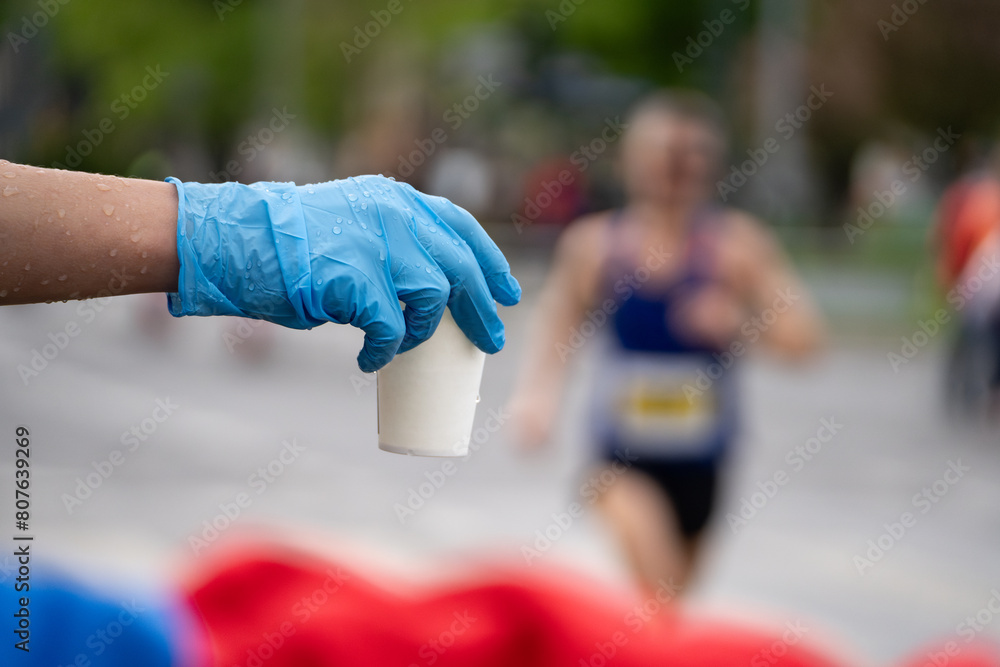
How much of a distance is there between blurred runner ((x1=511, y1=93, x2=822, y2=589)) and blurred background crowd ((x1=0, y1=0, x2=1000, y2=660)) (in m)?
0.31

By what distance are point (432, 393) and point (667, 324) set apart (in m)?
1.93

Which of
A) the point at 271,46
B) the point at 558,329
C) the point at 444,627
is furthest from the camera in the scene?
the point at 271,46

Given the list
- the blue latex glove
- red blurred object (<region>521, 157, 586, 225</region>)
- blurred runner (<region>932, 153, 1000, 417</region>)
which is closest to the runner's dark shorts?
the blue latex glove

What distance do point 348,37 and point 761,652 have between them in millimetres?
23171

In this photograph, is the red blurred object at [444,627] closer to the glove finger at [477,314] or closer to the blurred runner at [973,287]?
the glove finger at [477,314]

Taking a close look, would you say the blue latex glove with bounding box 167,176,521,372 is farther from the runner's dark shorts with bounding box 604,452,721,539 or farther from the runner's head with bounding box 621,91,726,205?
the runner's head with bounding box 621,91,726,205

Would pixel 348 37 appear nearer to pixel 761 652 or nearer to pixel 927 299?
pixel 927 299

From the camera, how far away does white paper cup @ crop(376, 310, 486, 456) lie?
1.70 metres

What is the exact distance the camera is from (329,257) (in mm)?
1568

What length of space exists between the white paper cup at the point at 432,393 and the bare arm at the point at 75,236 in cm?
43

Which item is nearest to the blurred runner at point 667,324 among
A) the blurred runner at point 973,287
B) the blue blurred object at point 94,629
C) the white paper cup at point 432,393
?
the blue blurred object at point 94,629

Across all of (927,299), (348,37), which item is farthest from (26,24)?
(348,37)

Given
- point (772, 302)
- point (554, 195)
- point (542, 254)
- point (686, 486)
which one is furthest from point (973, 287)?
point (554, 195)

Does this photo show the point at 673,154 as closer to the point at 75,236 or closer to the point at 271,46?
the point at 75,236
